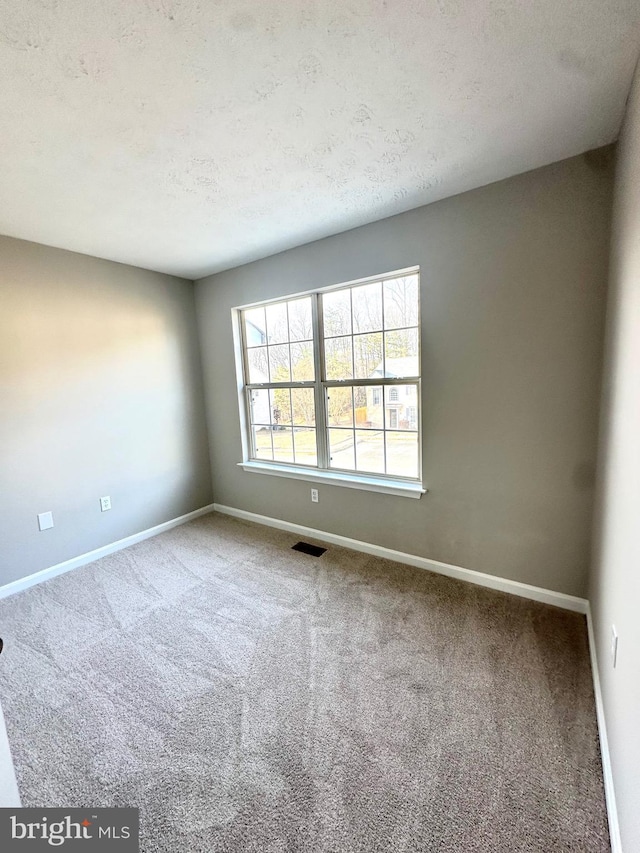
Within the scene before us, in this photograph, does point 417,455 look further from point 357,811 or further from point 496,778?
point 357,811

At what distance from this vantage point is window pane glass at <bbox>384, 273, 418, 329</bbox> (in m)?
2.47

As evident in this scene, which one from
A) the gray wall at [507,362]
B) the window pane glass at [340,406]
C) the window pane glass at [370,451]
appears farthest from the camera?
the window pane glass at [340,406]

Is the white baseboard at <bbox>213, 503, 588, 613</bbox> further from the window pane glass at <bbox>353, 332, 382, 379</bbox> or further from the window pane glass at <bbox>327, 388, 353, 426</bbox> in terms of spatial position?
the window pane glass at <bbox>353, 332, 382, 379</bbox>

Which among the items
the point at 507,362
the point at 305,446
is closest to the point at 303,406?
the point at 305,446

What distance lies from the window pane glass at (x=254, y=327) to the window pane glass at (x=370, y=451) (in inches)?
53.1

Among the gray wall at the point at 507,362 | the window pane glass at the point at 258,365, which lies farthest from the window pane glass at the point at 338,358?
the window pane glass at the point at 258,365

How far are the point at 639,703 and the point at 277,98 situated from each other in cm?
224

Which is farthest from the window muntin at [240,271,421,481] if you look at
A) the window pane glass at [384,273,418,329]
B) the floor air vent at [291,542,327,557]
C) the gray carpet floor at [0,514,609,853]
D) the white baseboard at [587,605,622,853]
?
the white baseboard at [587,605,622,853]

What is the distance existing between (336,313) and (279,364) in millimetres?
748

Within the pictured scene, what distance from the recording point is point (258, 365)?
3463mm

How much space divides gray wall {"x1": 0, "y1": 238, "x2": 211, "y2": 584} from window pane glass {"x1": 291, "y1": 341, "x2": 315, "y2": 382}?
3.97 ft

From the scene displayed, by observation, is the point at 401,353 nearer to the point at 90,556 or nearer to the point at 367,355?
the point at 367,355

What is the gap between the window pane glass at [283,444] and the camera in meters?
3.34

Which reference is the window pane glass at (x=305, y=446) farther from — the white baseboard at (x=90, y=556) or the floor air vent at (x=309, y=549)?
the white baseboard at (x=90, y=556)
